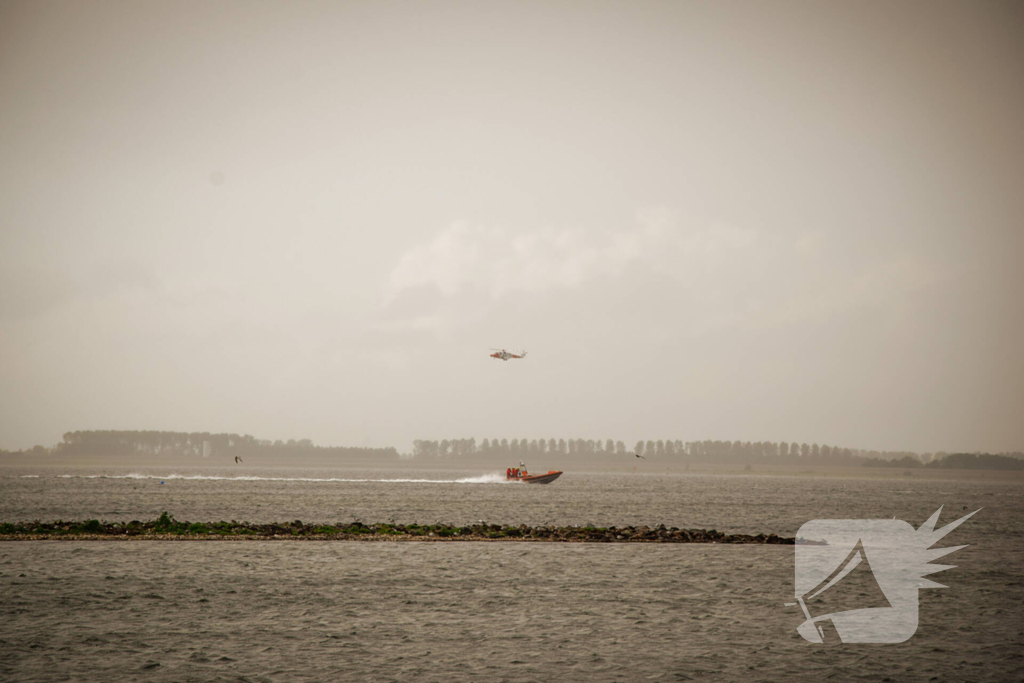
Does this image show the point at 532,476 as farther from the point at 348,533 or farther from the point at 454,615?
the point at 454,615

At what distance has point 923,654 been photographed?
25594 mm

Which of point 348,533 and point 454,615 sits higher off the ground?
point 454,615

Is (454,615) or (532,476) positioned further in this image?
(532,476)

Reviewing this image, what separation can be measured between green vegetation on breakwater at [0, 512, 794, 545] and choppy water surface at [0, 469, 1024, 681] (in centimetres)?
376

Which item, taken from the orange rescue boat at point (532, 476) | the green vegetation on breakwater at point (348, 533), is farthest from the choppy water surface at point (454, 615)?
the orange rescue boat at point (532, 476)

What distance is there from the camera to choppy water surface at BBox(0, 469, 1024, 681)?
23.6 metres

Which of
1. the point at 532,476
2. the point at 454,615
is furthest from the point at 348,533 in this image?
the point at 532,476

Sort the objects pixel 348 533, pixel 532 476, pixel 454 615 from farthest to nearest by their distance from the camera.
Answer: pixel 532 476 → pixel 348 533 → pixel 454 615

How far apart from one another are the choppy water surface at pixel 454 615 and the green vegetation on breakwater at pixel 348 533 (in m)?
3.76

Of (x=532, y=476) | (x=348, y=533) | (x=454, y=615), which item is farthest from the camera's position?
(x=532, y=476)

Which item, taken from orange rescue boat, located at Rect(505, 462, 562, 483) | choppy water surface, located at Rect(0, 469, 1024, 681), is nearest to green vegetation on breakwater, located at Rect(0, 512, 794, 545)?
choppy water surface, located at Rect(0, 469, 1024, 681)

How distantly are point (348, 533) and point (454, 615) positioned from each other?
2963 cm

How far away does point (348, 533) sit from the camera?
5897 centimetres

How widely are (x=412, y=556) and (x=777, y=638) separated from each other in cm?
2606
